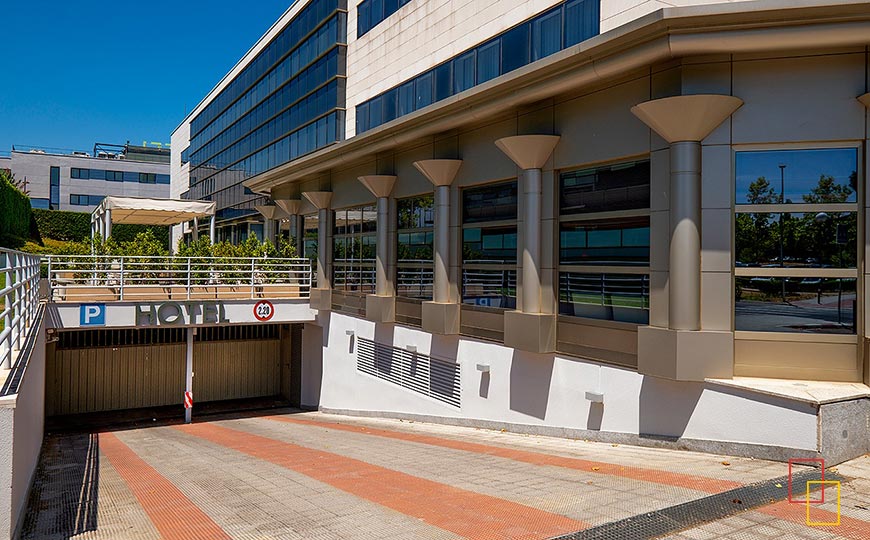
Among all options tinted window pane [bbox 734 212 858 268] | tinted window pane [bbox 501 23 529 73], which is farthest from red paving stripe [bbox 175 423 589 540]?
tinted window pane [bbox 501 23 529 73]

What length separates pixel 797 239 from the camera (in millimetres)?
9148

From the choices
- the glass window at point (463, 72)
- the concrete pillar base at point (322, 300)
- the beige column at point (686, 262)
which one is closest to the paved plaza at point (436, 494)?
the beige column at point (686, 262)

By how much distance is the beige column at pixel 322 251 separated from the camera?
20.9 m

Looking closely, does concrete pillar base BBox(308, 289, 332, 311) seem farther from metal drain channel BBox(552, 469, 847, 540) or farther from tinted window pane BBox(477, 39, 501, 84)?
metal drain channel BBox(552, 469, 847, 540)

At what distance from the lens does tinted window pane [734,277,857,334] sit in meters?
9.03

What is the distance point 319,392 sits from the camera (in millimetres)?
21766

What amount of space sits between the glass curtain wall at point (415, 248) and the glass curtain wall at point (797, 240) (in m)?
7.67

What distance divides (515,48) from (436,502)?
Result: 37.0 ft

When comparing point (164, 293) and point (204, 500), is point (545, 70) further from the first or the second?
point (164, 293)

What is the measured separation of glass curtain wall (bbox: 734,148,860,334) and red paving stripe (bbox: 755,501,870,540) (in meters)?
3.55

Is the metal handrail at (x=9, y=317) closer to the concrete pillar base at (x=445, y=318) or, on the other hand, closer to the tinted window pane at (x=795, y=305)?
the concrete pillar base at (x=445, y=318)

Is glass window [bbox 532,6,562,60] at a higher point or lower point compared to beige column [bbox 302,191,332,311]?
higher

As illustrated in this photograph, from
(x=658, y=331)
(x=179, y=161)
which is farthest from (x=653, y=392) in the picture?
(x=179, y=161)

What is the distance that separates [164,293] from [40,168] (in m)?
56.7
